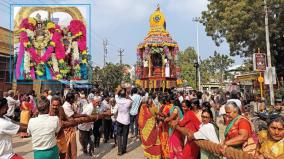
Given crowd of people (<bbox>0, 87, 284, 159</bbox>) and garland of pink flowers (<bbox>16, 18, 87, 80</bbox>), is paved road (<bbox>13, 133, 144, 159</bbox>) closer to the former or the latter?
crowd of people (<bbox>0, 87, 284, 159</bbox>)

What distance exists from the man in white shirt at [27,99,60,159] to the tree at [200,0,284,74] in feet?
59.1

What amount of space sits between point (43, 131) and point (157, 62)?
27800mm

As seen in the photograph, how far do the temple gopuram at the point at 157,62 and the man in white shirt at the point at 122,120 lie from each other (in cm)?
2169

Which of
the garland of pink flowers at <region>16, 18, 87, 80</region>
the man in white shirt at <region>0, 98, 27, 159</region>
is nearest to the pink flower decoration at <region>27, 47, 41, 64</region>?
the garland of pink flowers at <region>16, 18, 87, 80</region>

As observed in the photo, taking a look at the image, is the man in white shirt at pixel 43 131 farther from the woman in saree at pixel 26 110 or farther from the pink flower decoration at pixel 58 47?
the pink flower decoration at pixel 58 47

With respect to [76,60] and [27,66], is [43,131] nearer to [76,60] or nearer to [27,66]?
[27,66]

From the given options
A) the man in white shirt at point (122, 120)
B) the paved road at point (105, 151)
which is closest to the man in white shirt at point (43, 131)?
the paved road at point (105, 151)

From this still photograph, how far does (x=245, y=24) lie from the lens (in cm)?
2072

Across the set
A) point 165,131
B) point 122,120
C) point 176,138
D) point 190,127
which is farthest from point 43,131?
point 122,120

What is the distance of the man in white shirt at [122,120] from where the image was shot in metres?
8.49

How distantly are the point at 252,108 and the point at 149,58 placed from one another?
17.5m

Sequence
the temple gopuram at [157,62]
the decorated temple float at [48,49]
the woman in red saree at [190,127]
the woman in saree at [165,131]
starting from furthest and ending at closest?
the temple gopuram at [157,62] < the decorated temple float at [48,49] < the woman in saree at [165,131] < the woman in red saree at [190,127]

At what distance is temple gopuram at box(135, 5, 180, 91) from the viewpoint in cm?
3080

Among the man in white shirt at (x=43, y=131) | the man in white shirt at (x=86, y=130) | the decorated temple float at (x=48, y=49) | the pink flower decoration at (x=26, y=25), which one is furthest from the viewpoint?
the pink flower decoration at (x=26, y=25)
